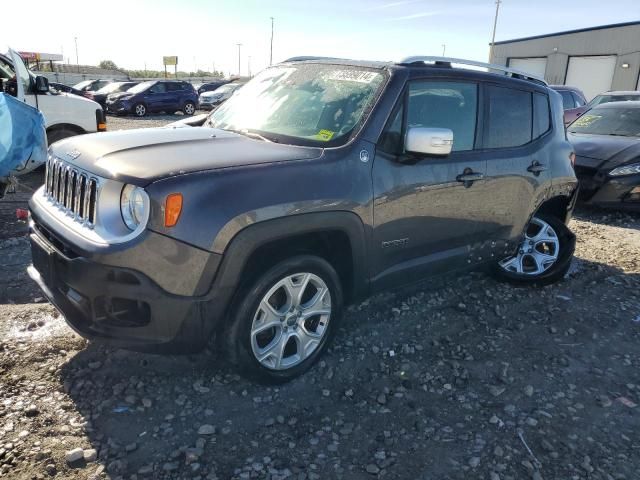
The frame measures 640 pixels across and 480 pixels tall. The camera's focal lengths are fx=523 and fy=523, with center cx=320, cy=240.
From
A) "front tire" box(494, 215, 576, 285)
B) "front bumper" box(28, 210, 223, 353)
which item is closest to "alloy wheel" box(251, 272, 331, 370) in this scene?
"front bumper" box(28, 210, 223, 353)

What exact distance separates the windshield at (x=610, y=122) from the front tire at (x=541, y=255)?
4.40 metres

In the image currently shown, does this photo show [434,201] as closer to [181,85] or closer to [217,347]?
[217,347]

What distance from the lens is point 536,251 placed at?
16.1ft

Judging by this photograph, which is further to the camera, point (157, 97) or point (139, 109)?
point (157, 97)

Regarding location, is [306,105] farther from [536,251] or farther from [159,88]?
[159,88]

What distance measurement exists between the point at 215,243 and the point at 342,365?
1316 mm

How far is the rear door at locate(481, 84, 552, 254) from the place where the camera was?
390 centimetres

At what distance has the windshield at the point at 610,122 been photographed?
824cm

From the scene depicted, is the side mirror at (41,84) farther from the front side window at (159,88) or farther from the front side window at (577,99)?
the front side window at (159,88)

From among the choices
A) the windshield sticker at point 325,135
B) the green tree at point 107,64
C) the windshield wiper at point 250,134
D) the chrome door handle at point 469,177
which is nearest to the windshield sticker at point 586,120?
the chrome door handle at point 469,177

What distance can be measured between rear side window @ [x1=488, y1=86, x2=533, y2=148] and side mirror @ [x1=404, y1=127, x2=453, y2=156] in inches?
36.2

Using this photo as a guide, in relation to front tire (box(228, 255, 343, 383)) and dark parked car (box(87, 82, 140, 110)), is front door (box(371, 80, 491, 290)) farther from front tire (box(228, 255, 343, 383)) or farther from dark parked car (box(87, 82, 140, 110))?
dark parked car (box(87, 82, 140, 110))

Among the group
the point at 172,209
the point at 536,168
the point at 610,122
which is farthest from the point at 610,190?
the point at 172,209

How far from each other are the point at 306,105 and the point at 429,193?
0.99 m
